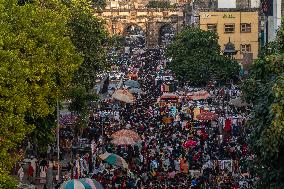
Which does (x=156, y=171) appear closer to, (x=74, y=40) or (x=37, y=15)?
(x=37, y=15)

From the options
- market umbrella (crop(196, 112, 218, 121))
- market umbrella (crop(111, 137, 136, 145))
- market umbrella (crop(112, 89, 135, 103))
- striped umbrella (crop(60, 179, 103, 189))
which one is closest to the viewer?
striped umbrella (crop(60, 179, 103, 189))

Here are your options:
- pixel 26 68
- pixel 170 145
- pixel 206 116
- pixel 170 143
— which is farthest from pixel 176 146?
pixel 26 68

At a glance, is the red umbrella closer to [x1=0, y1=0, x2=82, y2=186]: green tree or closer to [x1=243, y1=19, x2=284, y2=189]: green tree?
[x1=0, y1=0, x2=82, y2=186]: green tree

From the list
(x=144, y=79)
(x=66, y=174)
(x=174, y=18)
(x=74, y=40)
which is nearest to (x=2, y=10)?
(x=66, y=174)

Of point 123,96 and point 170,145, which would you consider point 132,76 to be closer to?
point 123,96

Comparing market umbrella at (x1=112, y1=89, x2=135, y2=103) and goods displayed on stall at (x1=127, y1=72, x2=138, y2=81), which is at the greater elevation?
market umbrella at (x1=112, y1=89, x2=135, y2=103)

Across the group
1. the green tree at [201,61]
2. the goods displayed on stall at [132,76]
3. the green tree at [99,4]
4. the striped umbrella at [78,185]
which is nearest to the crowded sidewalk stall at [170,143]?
the green tree at [201,61]

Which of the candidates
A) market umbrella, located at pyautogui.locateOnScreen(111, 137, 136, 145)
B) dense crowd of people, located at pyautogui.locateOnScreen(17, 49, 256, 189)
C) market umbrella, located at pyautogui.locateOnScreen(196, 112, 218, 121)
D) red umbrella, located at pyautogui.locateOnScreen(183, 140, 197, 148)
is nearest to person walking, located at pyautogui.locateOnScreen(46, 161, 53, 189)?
dense crowd of people, located at pyautogui.locateOnScreen(17, 49, 256, 189)

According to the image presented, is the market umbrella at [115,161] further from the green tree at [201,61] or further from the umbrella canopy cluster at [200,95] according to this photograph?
the green tree at [201,61]
